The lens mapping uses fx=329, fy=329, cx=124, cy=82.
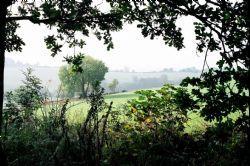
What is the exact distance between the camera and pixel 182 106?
299 centimetres

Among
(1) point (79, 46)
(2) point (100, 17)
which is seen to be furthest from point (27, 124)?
(2) point (100, 17)

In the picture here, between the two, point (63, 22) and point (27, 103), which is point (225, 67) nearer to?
point (63, 22)

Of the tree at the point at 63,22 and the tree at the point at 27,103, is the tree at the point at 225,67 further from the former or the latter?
the tree at the point at 27,103

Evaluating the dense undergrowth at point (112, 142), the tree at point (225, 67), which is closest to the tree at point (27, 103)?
the dense undergrowth at point (112, 142)

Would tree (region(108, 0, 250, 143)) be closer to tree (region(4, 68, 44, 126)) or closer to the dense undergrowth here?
the dense undergrowth

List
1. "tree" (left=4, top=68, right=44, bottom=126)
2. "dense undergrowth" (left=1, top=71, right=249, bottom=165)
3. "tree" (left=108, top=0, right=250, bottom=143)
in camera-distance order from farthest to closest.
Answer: "tree" (left=4, top=68, right=44, bottom=126) → "dense undergrowth" (left=1, top=71, right=249, bottom=165) → "tree" (left=108, top=0, right=250, bottom=143)

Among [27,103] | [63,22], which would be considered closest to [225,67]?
[63,22]

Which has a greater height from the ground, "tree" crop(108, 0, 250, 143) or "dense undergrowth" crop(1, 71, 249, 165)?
"tree" crop(108, 0, 250, 143)

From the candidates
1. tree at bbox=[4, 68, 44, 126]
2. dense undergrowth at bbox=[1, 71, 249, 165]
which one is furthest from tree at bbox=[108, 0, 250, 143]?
tree at bbox=[4, 68, 44, 126]

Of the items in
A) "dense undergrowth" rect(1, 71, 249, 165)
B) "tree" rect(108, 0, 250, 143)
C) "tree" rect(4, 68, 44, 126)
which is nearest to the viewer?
"tree" rect(108, 0, 250, 143)

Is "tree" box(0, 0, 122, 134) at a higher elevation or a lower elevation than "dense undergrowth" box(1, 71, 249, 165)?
higher

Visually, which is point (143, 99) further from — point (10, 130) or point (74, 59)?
point (10, 130)

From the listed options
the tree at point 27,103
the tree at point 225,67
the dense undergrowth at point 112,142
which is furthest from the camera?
the tree at point 27,103

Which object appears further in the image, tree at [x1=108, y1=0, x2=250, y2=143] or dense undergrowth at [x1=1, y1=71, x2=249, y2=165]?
dense undergrowth at [x1=1, y1=71, x2=249, y2=165]
